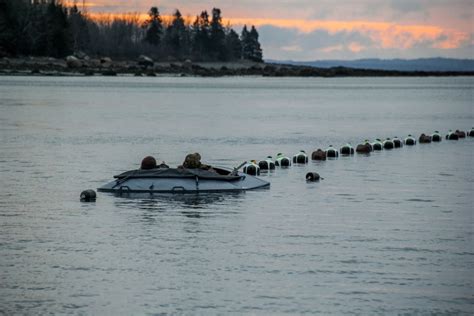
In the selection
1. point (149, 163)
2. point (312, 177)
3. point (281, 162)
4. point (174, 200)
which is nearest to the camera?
point (174, 200)

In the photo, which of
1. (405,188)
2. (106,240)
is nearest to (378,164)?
(405,188)

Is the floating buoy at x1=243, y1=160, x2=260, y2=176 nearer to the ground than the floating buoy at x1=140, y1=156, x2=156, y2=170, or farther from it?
nearer to the ground

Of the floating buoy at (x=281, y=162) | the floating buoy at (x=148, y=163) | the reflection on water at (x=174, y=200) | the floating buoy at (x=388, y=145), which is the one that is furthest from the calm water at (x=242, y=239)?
the floating buoy at (x=388, y=145)

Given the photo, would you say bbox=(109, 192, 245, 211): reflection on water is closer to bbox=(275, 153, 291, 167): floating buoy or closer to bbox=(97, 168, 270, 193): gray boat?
bbox=(97, 168, 270, 193): gray boat

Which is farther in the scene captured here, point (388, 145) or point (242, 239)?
point (388, 145)

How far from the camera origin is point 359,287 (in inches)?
916

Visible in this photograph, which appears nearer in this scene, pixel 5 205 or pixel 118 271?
pixel 118 271

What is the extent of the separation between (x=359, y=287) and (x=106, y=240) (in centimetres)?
823

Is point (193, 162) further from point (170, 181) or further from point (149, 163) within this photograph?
point (149, 163)

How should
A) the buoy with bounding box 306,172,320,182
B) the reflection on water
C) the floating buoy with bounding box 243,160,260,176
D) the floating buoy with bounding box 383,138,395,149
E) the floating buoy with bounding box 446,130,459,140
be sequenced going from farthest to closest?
the floating buoy with bounding box 446,130,459,140
the floating buoy with bounding box 383,138,395,149
the floating buoy with bounding box 243,160,260,176
the buoy with bounding box 306,172,320,182
the reflection on water

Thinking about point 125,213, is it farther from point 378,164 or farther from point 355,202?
point 378,164

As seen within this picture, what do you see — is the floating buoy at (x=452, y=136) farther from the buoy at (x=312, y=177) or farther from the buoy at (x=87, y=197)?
the buoy at (x=87, y=197)

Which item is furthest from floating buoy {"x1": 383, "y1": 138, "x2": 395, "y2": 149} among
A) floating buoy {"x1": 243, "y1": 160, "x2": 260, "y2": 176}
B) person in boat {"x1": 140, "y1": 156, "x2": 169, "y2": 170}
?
person in boat {"x1": 140, "y1": 156, "x2": 169, "y2": 170}

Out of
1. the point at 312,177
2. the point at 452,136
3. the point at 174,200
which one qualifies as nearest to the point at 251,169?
the point at 312,177
